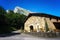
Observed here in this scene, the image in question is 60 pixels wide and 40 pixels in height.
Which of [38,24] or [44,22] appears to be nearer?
[44,22]

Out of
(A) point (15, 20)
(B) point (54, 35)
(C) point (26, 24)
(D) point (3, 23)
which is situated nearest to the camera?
(B) point (54, 35)

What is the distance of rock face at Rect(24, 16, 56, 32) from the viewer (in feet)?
79.0

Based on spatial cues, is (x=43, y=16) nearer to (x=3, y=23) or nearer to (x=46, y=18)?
(x=46, y=18)

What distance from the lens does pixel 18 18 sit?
53.5 metres

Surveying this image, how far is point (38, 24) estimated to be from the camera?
1017 inches

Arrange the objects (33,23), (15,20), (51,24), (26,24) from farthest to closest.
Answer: (15,20) < (26,24) < (33,23) < (51,24)

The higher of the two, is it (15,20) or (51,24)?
(15,20)

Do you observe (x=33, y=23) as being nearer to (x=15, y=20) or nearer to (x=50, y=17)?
(x=50, y=17)

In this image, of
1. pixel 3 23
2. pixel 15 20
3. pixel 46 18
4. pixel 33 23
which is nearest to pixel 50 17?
pixel 46 18

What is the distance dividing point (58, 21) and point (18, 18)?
1189 inches

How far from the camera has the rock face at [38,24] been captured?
79.0 ft

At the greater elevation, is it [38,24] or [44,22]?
[44,22]

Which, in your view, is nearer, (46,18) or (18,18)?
(46,18)

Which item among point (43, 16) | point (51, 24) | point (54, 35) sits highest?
point (43, 16)
